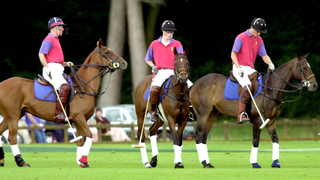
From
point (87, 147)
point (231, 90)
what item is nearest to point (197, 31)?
point (231, 90)

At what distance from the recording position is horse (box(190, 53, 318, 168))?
1134 cm

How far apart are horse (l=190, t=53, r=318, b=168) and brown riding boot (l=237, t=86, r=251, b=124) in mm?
148

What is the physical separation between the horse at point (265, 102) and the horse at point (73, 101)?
6.39 feet

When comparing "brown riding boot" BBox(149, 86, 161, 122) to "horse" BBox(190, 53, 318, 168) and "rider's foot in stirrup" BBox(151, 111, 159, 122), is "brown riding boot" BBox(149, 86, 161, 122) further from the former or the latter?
"horse" BBox(190, 53, 318, 168)

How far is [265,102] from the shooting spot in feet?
37.6

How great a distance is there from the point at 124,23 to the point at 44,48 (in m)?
16.1

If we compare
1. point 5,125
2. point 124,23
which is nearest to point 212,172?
point 5,125

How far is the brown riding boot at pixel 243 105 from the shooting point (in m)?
11.5

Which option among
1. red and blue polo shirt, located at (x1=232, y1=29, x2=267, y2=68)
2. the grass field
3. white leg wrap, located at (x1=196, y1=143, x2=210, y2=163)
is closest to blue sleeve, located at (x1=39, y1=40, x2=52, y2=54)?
the grass field

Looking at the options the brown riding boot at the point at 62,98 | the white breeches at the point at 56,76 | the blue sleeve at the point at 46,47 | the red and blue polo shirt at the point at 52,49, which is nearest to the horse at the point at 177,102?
the brown riding boot at the point at 62,98

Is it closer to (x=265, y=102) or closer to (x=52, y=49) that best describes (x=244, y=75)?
(x=265, y=102)

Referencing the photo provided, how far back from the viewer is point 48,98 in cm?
1170

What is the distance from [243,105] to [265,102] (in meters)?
0.43

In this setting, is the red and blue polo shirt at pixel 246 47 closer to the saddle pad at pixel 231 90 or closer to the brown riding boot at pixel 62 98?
the saddle pad at pixel 231 90
